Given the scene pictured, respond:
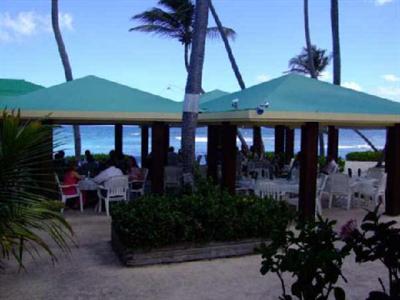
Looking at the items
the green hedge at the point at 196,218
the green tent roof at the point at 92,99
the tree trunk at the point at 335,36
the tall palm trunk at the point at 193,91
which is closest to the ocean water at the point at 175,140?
the tree trunk at the point at 335,36

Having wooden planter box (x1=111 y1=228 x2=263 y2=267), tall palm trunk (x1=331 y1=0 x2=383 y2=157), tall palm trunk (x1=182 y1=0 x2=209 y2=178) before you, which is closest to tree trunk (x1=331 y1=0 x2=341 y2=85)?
tall palm trunk (x1=331 y1=0 x2=383 y2=157)

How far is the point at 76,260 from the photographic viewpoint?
596cm

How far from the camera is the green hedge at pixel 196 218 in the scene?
5672 millimetres

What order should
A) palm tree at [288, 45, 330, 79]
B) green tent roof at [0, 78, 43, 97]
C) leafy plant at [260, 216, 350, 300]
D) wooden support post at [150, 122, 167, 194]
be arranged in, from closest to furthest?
leafy plant at [260, 216, 350, 300], wooden support post at [150, 122, 167, 194], green tent roof at [0, 78, 43, 97], palm tree at [288, 45, 330, 79]

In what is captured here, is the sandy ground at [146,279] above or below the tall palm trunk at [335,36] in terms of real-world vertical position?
below

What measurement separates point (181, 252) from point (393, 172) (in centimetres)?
586

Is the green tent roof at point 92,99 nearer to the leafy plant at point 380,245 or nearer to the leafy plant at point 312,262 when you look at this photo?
the leafy plant at point 312,262

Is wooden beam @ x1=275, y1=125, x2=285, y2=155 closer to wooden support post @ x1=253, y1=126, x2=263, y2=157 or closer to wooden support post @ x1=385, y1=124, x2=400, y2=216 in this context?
wooden support post @ x1=253, y1=126, x2=263, y2=157

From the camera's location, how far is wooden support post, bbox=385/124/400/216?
9617mm

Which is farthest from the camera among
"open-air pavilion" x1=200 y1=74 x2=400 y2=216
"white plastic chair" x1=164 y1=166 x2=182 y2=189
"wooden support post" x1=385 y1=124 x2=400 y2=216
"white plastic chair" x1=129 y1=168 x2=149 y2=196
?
"white plastic chair" x1=164 y1=166 x2=182 y2=189

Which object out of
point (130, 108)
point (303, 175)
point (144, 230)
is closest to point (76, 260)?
point (144, 230)

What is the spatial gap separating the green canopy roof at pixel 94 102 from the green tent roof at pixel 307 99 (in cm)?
141

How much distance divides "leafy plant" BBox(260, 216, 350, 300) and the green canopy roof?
6.83 meters

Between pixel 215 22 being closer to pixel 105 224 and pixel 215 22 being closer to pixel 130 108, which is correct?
pixel 130 108
